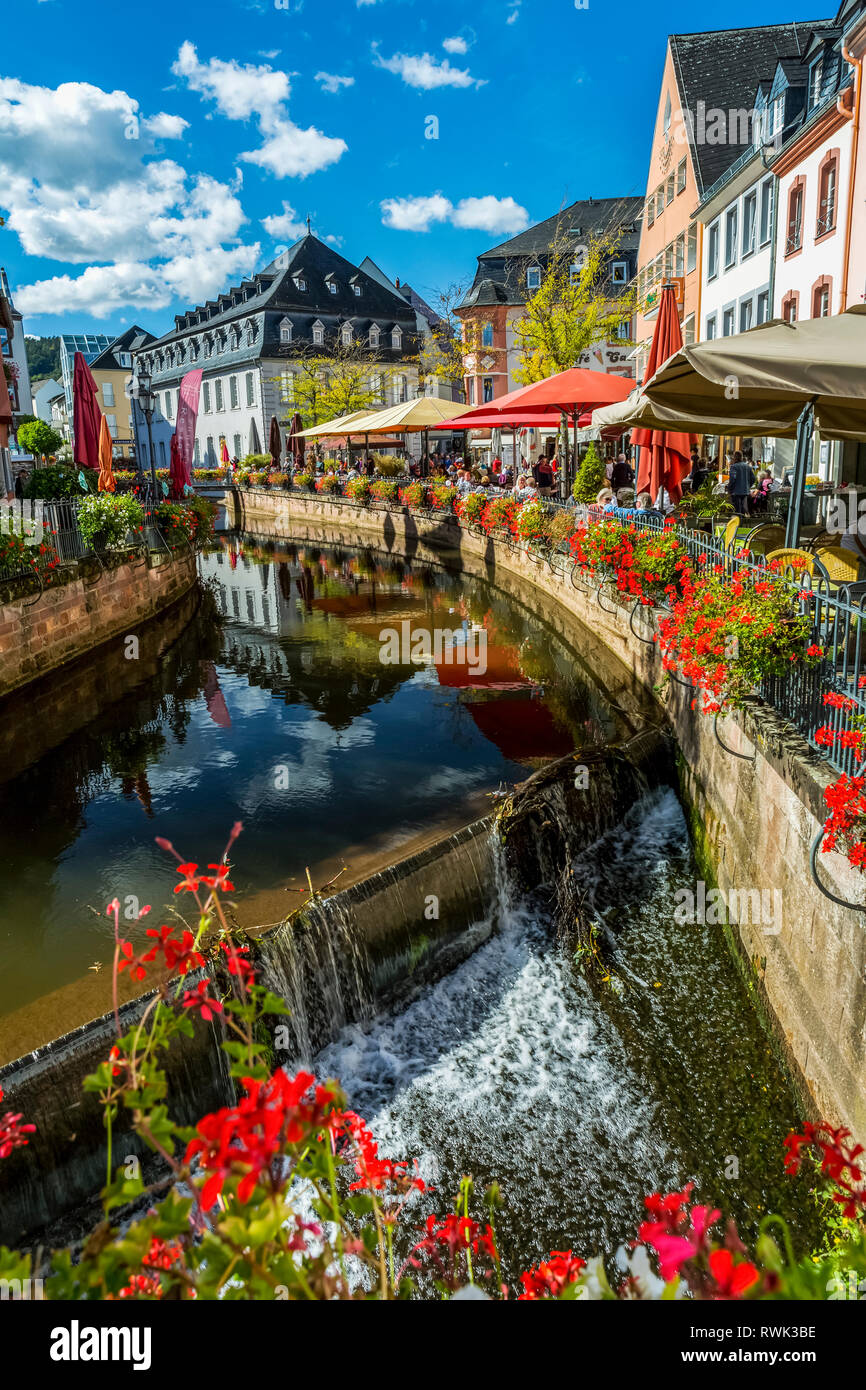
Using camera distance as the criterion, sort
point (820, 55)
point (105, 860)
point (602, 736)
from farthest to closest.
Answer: point (820, 55), point (602, 736), point (105, 860)

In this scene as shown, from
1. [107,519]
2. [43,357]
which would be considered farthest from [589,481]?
[43,357]

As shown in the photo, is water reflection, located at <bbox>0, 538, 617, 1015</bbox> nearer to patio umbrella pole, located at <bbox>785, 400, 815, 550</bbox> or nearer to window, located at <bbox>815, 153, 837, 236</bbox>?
patio umbrella pole, located at <bbox>785, 400, 815, 550</bbox>

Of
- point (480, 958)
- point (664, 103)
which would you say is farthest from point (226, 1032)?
point (664, 103)

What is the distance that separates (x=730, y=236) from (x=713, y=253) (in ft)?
5.20

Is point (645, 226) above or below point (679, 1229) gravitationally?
above

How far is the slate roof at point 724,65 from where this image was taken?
97.3 feet

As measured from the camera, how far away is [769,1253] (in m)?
1.29

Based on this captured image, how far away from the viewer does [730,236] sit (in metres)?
26.7

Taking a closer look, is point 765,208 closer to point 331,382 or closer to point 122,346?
point 331,382

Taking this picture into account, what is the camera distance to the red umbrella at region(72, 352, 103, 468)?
1973 centimetres

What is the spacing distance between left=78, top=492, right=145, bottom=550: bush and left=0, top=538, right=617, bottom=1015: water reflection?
2.41 meters
